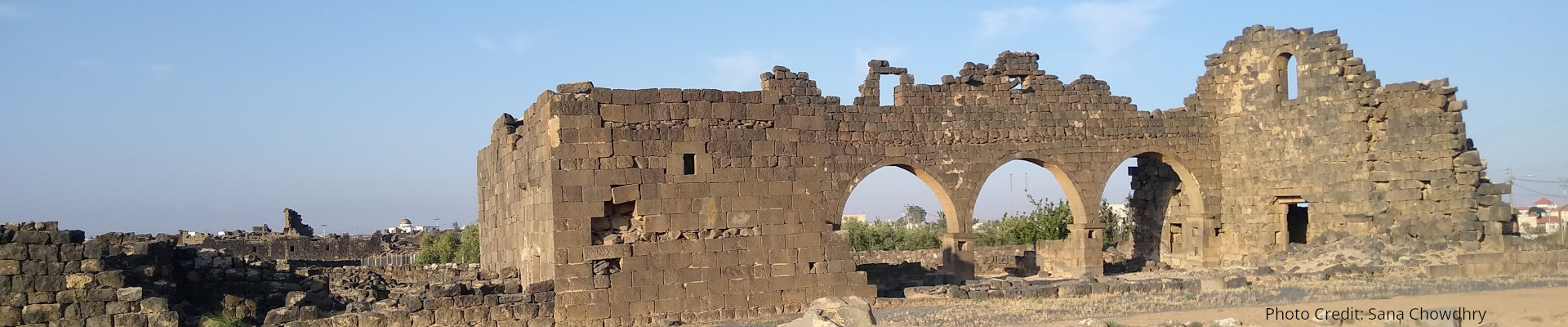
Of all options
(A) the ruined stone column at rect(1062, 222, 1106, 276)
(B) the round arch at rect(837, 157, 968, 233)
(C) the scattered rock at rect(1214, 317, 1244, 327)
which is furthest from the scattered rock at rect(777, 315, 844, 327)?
(A) the ruined stone column at rect(1062, 222, 1106, 276)

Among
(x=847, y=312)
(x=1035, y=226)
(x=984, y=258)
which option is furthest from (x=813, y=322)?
(x=1035, y=226)

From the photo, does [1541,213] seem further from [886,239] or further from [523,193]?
[523,193]

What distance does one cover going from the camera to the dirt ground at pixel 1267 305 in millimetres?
10711

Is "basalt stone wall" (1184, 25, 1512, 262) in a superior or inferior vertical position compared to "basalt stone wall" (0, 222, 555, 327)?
superior

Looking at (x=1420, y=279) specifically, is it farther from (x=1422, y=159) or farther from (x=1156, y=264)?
(x=1156, y=264)

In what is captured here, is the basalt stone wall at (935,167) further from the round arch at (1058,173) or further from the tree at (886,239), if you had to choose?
the tree at (886,239)

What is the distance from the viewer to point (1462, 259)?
607 inches

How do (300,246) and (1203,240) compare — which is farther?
(300,246)

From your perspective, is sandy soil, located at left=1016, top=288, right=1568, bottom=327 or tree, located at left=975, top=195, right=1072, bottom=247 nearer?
sandy soil, located at left=1016, top=288, right=1568, bottom=327

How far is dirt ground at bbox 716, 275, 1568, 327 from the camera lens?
1071cm

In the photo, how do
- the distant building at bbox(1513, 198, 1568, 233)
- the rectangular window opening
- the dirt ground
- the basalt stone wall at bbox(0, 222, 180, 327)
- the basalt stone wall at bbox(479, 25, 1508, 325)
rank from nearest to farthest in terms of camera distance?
the dirt ground < the basalt stone wall at bbox(0, 222, 180, 327) < the basalt stone wall at bbox(479, 25, 1508, 325) < the rectangular window opening < the distant building at bbox(1513, 198, 1568, 233)

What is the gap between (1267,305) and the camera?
11.8m

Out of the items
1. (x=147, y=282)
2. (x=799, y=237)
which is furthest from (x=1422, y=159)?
(x=147, y=282)

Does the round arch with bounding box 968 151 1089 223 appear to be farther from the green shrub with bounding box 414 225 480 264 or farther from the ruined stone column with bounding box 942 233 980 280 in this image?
the green shrub with bounding box 414 225 480 264
